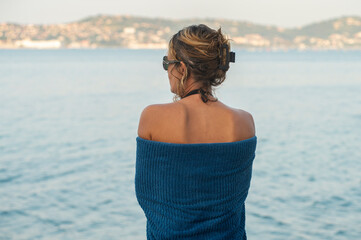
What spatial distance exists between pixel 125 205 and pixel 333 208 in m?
3.45

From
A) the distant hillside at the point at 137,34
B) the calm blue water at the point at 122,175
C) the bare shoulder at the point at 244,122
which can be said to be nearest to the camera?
the bare shoulder at the point at 244,122

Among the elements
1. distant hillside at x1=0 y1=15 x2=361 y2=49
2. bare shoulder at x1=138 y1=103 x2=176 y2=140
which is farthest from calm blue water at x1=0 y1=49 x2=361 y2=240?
distant hillside at x1=0 y1=15 x2=361 y2=49

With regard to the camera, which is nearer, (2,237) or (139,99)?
(2,237)

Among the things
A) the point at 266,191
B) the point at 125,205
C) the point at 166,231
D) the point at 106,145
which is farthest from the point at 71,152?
the point at 166,231

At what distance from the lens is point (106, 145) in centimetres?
1445

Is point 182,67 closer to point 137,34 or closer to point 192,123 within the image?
point 192,123

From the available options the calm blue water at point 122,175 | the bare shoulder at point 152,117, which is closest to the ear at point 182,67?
the bare shoulder at point 152,117

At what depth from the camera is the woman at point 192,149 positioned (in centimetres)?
173

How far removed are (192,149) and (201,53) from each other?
0.32 m

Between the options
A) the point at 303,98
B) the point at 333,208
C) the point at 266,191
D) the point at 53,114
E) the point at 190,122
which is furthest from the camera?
the point at 303,98

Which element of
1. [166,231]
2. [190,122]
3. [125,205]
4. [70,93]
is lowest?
[70,93]

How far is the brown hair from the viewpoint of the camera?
5.65ft

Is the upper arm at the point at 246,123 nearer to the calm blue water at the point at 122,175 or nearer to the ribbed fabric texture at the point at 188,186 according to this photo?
the ribbed fabric texture at the point at 188,186

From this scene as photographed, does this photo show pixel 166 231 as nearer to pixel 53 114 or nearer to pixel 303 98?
pixel 53 114
